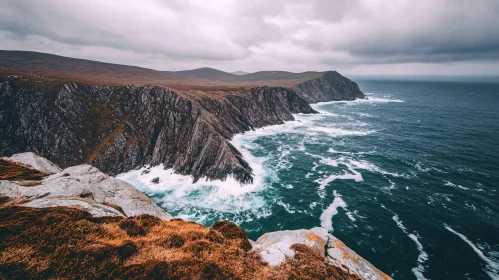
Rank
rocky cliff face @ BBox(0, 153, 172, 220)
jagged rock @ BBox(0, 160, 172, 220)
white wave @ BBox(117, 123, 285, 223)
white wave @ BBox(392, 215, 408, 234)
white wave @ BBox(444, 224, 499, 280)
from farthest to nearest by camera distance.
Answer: white wave @ BBox(117, 123, 285, 223) → white wave @ BBox(392, 215, 408, 234) → white wave @ BBox(444, 224, 499, 280) → jagged rock @ BBox(0, 160, 172, 220) → rocky cliff face @ BBox(0, 153, 172, 220)

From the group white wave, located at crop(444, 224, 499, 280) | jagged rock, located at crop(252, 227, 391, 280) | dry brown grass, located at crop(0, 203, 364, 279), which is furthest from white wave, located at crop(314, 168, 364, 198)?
dry brown grass, located at crop(0, 203, 364, 279)

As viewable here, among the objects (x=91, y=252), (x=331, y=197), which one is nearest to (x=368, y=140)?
(x=331, y=197)

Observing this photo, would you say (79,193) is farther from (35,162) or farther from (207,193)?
(207,193)

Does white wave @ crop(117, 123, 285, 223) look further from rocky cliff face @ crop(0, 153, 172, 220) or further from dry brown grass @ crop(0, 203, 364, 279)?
dry brown grass @ crop(0, 203, 364, 279)

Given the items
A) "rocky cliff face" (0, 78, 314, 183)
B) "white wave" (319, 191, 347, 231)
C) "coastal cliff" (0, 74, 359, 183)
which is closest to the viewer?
"white wave" (319, 191, 347, 231)

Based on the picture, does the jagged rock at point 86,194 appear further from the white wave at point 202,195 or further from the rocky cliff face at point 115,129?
the rocky cliff face at point 115,129

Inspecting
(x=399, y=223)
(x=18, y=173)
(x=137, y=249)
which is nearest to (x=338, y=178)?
(x=399, y=223)

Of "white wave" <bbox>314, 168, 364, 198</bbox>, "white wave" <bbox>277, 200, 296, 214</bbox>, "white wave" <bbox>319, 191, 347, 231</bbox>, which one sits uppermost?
"white wave" <bbox>314, 168, 364, 198</bbox>
